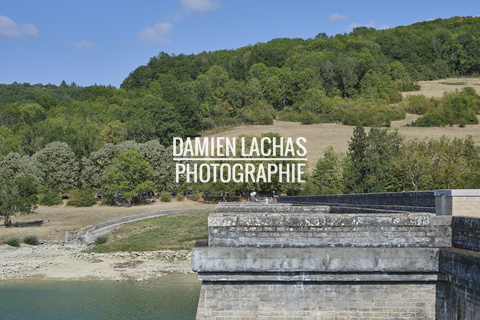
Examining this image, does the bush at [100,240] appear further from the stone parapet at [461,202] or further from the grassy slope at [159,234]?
the stone parapet at [461,202]

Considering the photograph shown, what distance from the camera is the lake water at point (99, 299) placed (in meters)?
28.8

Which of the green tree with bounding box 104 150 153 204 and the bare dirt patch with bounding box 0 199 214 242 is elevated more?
the green tree with bounding box 104 150 153 204

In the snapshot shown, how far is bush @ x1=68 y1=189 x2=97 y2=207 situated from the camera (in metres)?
75.1

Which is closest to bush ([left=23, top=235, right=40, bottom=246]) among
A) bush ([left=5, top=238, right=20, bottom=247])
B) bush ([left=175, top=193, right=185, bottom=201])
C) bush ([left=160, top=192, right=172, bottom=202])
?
bush ([left=5, top=238, right=20, bottom=247])

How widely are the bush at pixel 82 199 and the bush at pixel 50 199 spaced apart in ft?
6.29

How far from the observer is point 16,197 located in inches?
2329

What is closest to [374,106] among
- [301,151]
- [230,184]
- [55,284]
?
[301,151]

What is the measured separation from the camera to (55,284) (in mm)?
37250

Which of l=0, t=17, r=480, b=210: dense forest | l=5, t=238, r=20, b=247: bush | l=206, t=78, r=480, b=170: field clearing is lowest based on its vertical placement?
l=5, t=238, r=20, b=247: bush

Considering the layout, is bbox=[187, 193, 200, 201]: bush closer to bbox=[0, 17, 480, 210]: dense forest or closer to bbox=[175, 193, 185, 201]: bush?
bbox=[175, 193, 185, 201]: bush

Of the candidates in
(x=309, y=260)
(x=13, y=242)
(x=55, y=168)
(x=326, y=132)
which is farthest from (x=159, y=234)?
(x=326, y=132)

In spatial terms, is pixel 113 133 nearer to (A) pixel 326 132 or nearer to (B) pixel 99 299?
(A) pixel 326 132

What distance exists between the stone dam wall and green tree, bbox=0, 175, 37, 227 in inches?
2130

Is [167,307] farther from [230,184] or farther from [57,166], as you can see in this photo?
[57,166]
